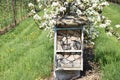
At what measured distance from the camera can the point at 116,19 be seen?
25016 millimetres

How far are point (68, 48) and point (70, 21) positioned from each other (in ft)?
2.17

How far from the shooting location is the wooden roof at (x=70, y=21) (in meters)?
Result: 9.05

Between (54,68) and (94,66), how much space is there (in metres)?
1.19

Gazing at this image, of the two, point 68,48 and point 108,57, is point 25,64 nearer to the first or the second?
point 68,48

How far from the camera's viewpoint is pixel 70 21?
913 cm

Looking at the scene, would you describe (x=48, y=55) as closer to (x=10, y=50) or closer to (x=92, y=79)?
(x=92, y=79)

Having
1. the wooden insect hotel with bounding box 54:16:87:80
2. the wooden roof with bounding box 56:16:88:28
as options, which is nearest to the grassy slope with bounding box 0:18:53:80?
the wooden insect hotel with bounding box 54:16:87:80

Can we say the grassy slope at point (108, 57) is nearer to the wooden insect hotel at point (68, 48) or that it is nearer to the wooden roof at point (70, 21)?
the wooden insect hotel at point (68, 48)

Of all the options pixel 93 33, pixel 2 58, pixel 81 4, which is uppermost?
pixel 81 4

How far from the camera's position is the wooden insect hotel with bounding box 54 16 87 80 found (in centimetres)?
912

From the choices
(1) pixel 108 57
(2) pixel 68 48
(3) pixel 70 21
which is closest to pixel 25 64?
(2) pixel 68 48

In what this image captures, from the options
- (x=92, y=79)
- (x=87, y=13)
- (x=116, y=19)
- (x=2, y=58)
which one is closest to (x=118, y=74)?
(x=92, y=79)

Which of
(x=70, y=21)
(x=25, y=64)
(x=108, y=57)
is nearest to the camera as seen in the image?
(x=70, y=21)

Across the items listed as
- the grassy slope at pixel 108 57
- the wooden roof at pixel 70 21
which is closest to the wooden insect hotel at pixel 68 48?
the wooden roof at pixel 70 21
